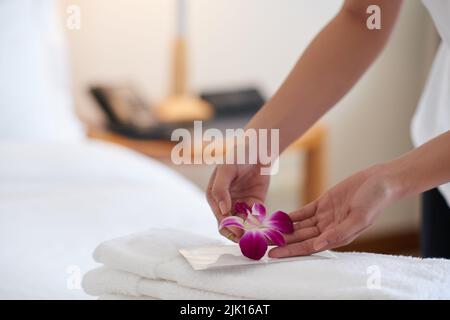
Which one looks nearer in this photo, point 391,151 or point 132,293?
point 132,293

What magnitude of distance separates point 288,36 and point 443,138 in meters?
1.94

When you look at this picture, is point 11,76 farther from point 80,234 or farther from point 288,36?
point 288,36

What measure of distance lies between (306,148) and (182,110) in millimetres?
409

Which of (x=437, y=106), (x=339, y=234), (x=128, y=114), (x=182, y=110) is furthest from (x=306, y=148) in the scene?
(x=339, y=234)

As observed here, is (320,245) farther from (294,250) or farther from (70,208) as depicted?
(70,208)

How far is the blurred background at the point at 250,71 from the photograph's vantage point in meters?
2.48

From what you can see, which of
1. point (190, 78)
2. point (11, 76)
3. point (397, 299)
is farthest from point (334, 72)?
point (190, 78)

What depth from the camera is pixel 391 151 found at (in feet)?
9.57

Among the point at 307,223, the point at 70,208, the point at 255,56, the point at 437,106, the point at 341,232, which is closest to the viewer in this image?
the point at 341,232

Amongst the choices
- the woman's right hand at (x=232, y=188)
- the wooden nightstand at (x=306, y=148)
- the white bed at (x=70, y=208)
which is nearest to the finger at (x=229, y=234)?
the woman's right hand at (x=232, y=188)

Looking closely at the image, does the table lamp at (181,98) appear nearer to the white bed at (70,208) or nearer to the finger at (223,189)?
the white bed at (70,208)

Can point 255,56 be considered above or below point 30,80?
above

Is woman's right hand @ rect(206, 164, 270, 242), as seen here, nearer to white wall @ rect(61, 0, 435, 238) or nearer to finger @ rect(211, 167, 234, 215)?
finger @ rect(211, 167, 234, 215)

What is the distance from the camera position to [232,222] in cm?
94
